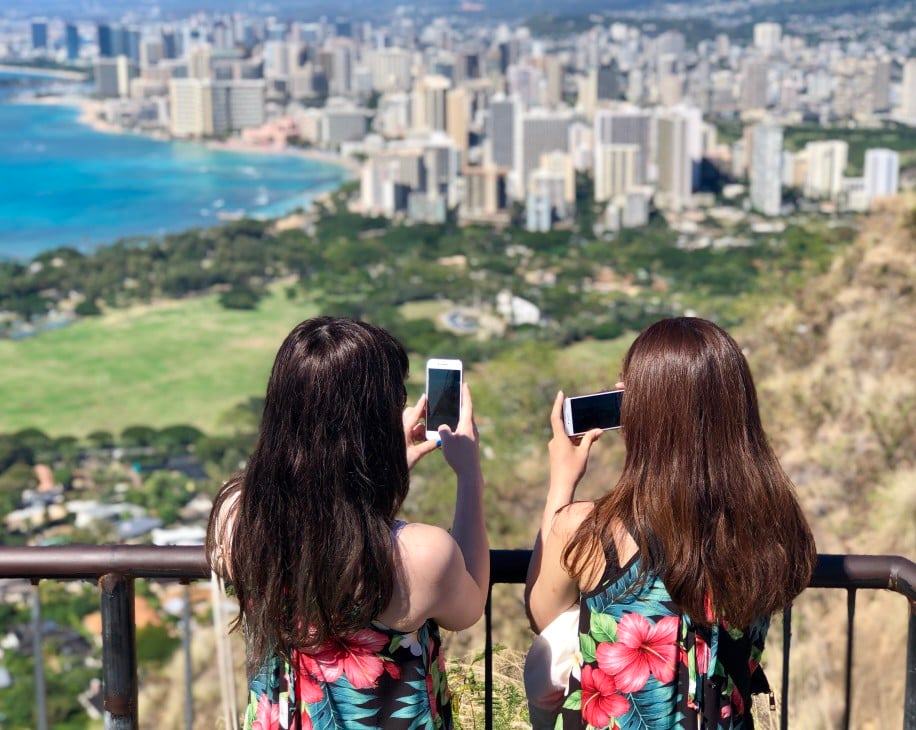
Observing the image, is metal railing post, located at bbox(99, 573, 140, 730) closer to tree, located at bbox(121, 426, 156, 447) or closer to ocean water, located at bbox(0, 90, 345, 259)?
tree, located at bbox(121, 426, 156, 447)

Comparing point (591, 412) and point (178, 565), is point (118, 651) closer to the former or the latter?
point (178, 565)

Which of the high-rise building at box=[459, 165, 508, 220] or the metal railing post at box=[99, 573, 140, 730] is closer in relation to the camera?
the metal railing post at box=[99, 573, 140, 730]

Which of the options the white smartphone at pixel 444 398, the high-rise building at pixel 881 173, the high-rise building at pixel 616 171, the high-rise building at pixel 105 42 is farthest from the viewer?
the high-rise building at pixel 105 42

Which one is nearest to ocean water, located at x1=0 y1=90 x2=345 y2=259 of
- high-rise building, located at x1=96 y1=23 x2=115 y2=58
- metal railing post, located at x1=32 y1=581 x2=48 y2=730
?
high-rise building, located at x1=96 y1=23 x2=115 y2=58

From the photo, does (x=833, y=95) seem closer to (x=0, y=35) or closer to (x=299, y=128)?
(x=299, y=128)

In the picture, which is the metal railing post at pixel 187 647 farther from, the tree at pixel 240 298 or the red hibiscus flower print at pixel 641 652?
the tree at pixel 240 298

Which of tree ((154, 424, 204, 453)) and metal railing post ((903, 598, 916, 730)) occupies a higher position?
metal railing post ((903, 598, 916, 730))

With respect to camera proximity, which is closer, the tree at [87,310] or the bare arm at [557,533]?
the bare arm at [557,533]

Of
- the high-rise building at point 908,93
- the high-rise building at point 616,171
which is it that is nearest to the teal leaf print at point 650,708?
the high-rise building at point 616,171
